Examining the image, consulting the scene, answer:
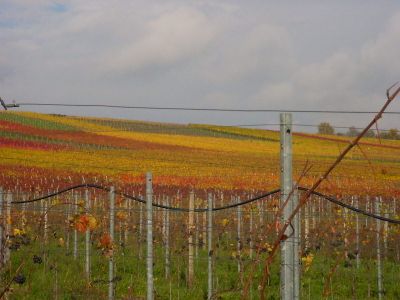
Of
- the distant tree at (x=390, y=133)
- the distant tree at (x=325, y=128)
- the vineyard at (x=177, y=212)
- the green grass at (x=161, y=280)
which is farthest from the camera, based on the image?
the vineyard at (x=177, y=212)

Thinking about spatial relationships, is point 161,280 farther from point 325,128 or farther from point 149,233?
point 325,128

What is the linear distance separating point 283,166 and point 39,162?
21.4 m

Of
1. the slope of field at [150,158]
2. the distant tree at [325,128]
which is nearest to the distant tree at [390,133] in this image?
the distant tree at [325,128]

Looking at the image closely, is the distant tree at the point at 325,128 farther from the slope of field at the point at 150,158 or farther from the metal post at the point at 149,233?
the slope of field at the point at 150,158

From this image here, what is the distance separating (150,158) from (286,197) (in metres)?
23.4

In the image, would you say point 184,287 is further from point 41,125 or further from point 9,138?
point 41,125

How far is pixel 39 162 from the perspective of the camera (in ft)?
79.6

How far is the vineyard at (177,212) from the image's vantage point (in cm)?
859

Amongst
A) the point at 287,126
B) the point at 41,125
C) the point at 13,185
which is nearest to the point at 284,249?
the point at 287,126

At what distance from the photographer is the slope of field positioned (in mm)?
22328

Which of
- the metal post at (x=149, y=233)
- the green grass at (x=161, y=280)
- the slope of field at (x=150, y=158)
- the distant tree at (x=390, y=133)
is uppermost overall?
the slope of field at (x=150, y=158)

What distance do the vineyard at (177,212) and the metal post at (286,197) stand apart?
0.88 metres

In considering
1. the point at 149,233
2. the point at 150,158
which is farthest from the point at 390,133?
the point at 150,158

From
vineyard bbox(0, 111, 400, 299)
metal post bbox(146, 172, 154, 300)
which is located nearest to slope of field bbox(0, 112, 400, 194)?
vineyard bbox(0, 111, 400, 299)
